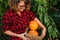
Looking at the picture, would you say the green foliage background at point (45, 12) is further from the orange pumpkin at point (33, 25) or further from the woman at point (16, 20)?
the woman at point (16, 20)

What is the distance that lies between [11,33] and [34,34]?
1.23 feet

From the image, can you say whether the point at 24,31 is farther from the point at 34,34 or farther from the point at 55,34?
the point at 55,34

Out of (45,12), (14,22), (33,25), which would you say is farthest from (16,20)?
(45,12)

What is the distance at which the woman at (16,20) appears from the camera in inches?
161

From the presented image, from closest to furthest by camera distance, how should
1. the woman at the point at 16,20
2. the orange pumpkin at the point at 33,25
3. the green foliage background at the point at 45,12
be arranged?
the woman at the point at 16,20 → the orange pumpkin at the point at 33,25 → the green foliage background at the point at 45,12

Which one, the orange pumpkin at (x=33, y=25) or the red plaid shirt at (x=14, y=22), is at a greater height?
the red plaid shirt at (x=14, y=22)

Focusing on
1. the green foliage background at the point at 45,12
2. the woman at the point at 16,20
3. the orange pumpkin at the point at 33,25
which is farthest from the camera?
the green foliage background at the point at 45,12

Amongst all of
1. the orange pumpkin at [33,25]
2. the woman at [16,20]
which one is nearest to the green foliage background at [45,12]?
the orange pumpkin at [33,25]

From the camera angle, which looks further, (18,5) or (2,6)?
(2,6)

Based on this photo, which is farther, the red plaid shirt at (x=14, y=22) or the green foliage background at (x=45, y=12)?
the green foliage background at (x=45, y=12)

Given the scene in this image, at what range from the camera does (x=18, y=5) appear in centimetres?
411

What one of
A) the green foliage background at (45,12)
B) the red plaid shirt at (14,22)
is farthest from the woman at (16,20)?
the green foliage background at (45,12)

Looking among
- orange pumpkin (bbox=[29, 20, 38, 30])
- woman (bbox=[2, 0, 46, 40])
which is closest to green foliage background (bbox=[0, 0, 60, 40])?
orange pumpkin (bbox=[29, 20, 38, 30])

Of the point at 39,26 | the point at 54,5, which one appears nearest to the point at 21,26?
the point at 39,26
